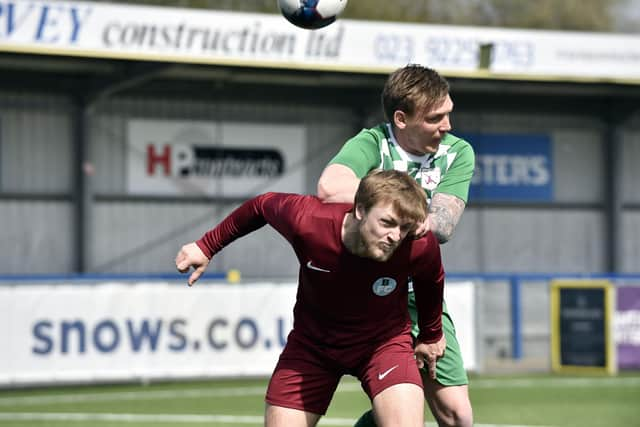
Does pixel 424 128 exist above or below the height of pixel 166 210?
below

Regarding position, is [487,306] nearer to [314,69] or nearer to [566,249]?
[314,69]

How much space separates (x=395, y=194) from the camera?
5.65 metres

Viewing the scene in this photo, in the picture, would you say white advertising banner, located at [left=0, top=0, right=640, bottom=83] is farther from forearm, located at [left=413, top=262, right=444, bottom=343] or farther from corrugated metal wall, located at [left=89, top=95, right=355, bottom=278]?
forearm, located at [left=413, top=262, right=444, bottom=343]

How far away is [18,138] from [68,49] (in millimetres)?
2761

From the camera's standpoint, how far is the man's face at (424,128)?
6.27 metres

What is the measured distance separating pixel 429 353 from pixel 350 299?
663 millimetres

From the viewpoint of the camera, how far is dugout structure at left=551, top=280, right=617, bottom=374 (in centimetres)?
1805

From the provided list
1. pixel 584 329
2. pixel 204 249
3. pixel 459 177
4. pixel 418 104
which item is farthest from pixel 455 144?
pixel 584 329

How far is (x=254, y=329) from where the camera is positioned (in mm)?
16219

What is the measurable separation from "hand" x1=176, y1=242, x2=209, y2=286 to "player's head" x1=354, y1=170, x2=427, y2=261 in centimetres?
95

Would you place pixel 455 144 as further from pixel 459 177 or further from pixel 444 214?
pixel 444 214

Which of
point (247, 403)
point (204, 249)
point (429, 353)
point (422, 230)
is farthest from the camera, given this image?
point (247, 403)

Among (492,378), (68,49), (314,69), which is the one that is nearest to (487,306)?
(492,378)

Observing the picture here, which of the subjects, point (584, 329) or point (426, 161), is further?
point (584, 329)
